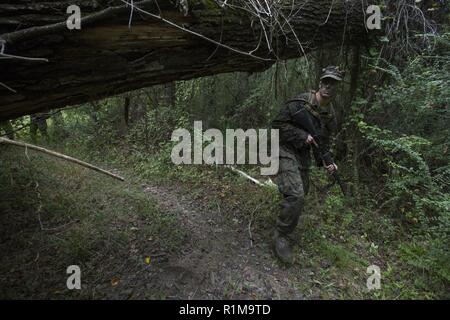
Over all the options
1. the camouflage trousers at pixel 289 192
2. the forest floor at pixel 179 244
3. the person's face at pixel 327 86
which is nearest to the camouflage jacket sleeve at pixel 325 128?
the person's face at pixel 327 86

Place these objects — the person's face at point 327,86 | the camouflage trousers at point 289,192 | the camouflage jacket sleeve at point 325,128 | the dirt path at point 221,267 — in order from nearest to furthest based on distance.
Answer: the dirt path at point 221,267
the camouflage trousers at point 289,192
the person's face at point 327,86
the camouflage jacket sleeve at point 325,128

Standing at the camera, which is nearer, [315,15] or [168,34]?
[168,34]

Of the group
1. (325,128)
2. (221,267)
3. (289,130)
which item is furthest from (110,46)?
(325,128)

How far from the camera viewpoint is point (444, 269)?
3461 mm

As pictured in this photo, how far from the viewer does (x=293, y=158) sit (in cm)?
390

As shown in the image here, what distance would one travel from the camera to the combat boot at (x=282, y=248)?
3.71 meters

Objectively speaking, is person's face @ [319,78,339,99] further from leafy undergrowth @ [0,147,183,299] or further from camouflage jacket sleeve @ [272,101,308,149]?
leafy undergrowth @ [0,147,183,299]

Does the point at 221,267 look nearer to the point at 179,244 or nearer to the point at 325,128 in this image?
the point at 179,244

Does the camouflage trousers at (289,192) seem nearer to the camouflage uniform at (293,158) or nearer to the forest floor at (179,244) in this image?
the camouflage uniform at (293,158)

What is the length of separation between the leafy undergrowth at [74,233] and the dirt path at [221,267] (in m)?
0.25

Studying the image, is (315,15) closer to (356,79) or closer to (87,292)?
(356,79)

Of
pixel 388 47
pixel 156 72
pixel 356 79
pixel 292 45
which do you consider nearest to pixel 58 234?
pixel 156 72

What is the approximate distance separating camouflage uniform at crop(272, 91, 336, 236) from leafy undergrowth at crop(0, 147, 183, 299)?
162 centimetres
